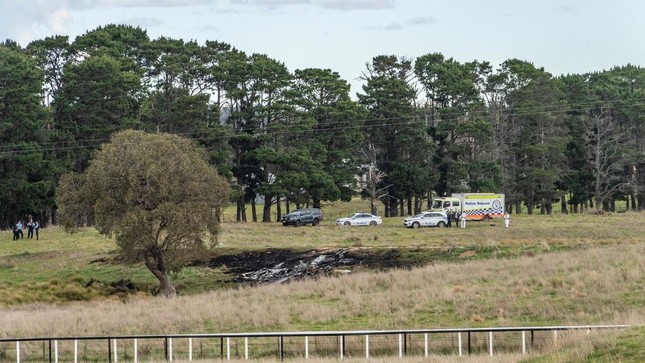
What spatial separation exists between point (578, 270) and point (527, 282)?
344cm

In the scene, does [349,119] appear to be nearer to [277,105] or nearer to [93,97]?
[277,105]

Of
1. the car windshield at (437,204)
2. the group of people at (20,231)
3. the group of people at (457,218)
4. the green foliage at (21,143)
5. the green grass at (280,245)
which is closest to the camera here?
the green grass at (280,245)

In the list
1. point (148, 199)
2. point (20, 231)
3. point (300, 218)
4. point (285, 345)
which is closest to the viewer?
point (285, 345)

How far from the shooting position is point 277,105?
322 ft

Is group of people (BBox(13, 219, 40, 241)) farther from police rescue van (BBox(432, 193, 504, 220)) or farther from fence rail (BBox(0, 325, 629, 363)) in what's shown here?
fence rail (BBox(0, 325, 629, 363))

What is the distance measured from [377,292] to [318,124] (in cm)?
6105

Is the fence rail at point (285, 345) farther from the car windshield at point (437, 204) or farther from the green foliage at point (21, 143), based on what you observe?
the car windshield at point (437, 204)

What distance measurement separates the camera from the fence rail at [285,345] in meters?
28.1

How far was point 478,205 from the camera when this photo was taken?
8731 centimetres

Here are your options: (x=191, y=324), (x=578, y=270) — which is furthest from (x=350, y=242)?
(x=191, y=324)

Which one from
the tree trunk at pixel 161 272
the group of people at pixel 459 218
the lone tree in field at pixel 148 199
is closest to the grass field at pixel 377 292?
the tree trunk at pixel 161 272

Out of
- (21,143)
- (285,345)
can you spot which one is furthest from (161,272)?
(21,143)

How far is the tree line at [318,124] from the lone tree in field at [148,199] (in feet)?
126

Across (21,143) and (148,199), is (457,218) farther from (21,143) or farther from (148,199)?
(21,143)
